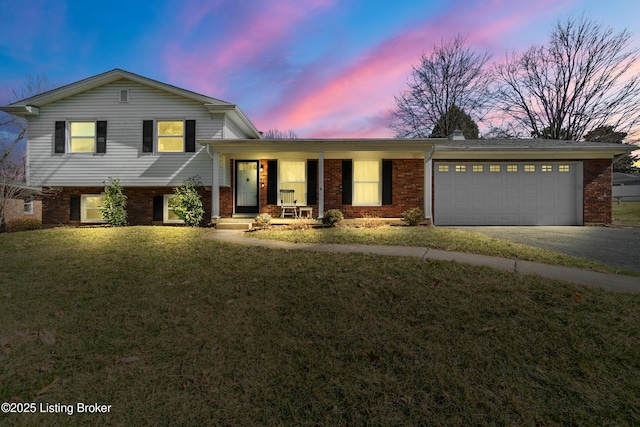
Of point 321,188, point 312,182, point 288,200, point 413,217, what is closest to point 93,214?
point 288,200

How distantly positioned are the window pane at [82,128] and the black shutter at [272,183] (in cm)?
735

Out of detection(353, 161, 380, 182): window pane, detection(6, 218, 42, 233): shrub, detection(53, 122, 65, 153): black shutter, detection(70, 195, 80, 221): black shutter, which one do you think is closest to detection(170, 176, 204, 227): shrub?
detection(70, 195, 80, 221): black shutter

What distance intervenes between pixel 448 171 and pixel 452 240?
5.71 metres

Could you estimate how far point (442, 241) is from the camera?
7875mm

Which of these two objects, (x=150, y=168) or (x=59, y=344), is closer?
(x=59, y=344)

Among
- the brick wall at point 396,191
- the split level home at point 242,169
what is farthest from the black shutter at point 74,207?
the brick wall at point 396,191

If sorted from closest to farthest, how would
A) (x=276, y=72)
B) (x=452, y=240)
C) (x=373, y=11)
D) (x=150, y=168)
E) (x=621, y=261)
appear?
1. (x=621, y=261)
2. (x=452, y=240)
3. (x=373, y=11)
4. (x=150, y=168)
5. (x=276, y=72)

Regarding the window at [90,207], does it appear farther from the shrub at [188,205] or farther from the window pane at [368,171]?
the window pane at [368,171]

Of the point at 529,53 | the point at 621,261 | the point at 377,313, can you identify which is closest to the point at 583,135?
the point at 529,53

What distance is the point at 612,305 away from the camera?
3.79 meters

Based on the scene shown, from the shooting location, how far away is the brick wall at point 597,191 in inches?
489

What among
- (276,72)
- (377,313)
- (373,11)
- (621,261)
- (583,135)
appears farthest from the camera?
(583,135)

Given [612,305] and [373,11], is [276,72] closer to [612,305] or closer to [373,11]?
[373,11]

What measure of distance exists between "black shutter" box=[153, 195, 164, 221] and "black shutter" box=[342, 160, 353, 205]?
7.59m
